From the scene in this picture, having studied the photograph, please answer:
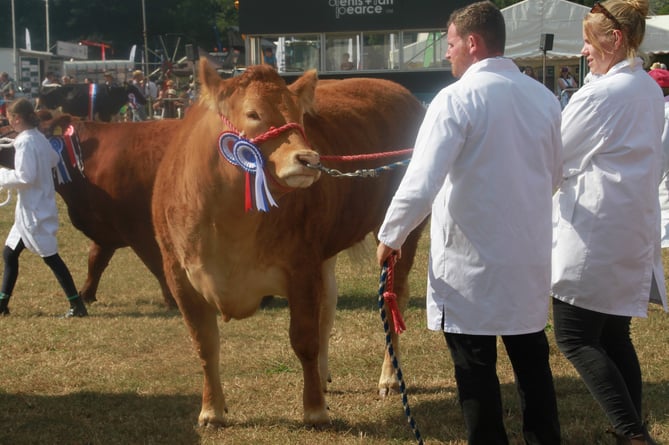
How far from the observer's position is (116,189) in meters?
8.20

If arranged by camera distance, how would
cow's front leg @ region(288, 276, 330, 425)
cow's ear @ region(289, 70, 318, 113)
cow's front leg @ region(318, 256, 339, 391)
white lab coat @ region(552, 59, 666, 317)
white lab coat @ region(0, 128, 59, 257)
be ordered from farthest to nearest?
white lab coat @ region(0, 128, 59, 257), cow's front leg @ region(318, 256, 339, 391), cow's front leg @ region(288, 276, 330, 425), cow's ear @ region(289, 70, 318, 113), white lab coat @ region(552, 59, 666, 317)

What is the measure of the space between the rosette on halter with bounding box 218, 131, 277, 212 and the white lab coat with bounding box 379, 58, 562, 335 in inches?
37.4

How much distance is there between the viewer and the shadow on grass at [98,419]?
4859 millimetres

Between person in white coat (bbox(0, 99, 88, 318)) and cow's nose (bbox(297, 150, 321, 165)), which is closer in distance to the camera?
cow's nose (bbox(297, 150, 321, 165))

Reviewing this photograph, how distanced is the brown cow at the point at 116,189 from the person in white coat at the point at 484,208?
4914 mm

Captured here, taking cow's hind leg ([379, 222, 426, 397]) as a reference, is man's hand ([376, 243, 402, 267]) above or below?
above

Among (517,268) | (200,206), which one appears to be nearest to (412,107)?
(200,206)

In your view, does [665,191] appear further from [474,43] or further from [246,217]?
[474,43]

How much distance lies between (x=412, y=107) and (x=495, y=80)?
3.16 meters

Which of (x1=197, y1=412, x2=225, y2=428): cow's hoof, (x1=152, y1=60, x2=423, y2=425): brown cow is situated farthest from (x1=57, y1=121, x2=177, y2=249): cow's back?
(x1=197, y1=412, x2=225, y2=428): cow's hoof

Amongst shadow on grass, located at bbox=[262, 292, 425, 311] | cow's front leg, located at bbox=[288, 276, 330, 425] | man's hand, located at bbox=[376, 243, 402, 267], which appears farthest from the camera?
shadow on grass, located at bbox=[262, 292, 425, 311]

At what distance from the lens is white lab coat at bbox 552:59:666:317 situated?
3777 mm

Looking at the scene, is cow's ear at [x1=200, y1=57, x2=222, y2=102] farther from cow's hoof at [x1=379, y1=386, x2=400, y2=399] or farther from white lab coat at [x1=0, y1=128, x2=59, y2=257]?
white lab coat at [x1=0, y1=128, x2=59, y2=257]

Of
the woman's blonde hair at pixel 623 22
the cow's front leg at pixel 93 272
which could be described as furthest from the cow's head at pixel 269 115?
the cow's front leg at pixel 93 272
